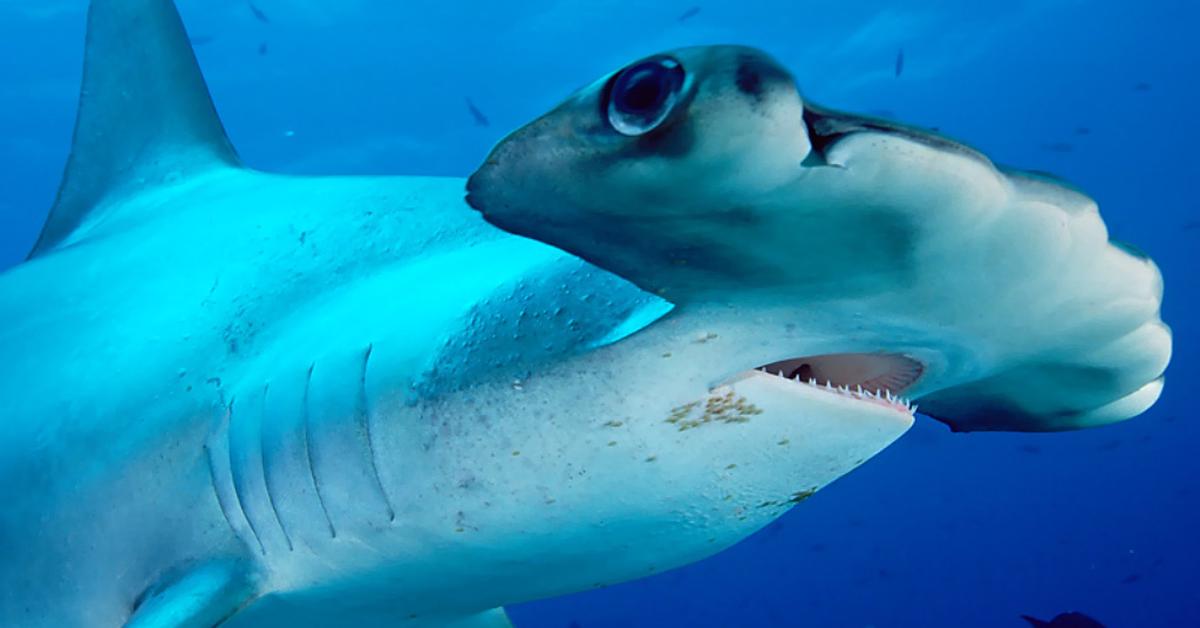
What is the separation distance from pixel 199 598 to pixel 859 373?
5.27 ft

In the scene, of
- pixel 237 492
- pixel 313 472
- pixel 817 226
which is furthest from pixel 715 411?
pixel 237 492

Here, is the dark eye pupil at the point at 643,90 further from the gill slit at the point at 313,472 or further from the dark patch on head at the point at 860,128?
the gill slit at the point at 313,472

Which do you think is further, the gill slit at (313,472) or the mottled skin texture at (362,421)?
the gill slit at (313,472)

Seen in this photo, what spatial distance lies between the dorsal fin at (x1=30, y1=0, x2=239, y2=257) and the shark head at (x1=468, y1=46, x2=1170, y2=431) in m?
2.65

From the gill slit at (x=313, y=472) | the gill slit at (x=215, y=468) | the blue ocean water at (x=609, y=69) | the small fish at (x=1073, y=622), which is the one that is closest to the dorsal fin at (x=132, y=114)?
the gill slit at (x=215, y=468)

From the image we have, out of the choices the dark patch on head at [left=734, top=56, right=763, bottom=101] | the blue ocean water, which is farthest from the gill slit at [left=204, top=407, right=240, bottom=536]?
the blue ocean water

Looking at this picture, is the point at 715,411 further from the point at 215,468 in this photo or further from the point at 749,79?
the point at 215,468

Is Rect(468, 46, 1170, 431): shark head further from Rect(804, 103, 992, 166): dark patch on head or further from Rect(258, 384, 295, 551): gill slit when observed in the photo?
Rect(258, 384, 295, 551): gill slit

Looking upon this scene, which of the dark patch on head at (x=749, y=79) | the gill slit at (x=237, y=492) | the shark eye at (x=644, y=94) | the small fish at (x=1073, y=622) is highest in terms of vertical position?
the dark patch on head at (x=749, y=79)

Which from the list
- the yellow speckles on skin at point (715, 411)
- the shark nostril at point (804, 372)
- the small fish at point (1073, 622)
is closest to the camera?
the yellow speckles on skin at point (715, 411)

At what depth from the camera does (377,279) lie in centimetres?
225

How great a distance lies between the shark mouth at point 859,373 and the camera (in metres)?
1.62

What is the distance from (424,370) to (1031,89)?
28403 millimetres

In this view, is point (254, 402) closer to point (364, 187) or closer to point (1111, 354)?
point (364, 187)
